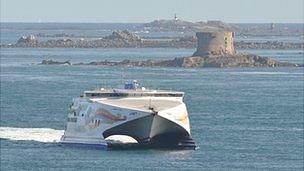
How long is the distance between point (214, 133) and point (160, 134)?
8.52 metres

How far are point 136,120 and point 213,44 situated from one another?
103560 millimetres

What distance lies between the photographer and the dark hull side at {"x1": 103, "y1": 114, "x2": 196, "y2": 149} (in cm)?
7294

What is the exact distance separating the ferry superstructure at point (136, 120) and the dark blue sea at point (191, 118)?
3.96 feet

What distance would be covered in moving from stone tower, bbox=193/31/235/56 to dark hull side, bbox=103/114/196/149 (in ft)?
332

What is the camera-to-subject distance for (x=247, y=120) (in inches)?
3578

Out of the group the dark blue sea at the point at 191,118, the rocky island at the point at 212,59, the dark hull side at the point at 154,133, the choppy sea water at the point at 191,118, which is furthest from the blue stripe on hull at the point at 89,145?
the rocky island at the point at 212,59

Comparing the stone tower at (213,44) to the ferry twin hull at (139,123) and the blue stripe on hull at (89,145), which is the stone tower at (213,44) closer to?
the ferry twin hull at (139,123)

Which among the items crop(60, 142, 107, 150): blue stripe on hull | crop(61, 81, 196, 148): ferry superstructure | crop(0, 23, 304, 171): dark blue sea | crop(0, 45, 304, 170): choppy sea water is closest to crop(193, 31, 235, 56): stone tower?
crop(0, 45, 304, 170): choppy sea water

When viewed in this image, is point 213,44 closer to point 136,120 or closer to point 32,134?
point 32,134

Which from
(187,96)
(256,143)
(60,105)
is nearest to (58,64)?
(187,96)

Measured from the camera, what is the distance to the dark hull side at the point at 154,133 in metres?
72.9

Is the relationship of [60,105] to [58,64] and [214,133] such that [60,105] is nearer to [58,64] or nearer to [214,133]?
[214,133]

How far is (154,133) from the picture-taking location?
73.0 m

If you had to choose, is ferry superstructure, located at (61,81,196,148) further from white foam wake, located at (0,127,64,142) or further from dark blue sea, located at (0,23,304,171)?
white foam wake, located at (0,127,64,142)
